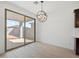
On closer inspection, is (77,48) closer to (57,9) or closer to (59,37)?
(59,37)

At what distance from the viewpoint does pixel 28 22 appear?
707cm

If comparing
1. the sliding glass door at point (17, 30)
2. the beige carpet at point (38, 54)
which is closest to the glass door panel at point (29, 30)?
the sliding glass door at point (17, 30)

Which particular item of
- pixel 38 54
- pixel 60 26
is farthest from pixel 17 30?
pixel 60 26

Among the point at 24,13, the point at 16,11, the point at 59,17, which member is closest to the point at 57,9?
the point at 59,17

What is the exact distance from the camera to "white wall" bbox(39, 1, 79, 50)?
5258 millimetres

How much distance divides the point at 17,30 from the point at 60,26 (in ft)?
8.81

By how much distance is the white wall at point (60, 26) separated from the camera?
17.3ft

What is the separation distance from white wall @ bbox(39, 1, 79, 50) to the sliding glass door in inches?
47.0

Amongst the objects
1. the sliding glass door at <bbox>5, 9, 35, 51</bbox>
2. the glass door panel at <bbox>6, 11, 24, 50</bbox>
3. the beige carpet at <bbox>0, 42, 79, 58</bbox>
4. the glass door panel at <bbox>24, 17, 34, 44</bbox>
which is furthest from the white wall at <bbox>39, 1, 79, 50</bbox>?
the glass door panel at <bbox>6, 11, 24, 50</bbox>

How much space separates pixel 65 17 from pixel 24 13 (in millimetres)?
2550

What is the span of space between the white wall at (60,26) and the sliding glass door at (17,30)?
1.19m

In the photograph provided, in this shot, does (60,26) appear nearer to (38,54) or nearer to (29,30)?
(29,30)

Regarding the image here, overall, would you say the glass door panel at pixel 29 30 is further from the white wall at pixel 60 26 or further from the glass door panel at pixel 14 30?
the white wall at pixel 60 26

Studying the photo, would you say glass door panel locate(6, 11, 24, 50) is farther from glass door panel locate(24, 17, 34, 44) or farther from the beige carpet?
the beige carpet
